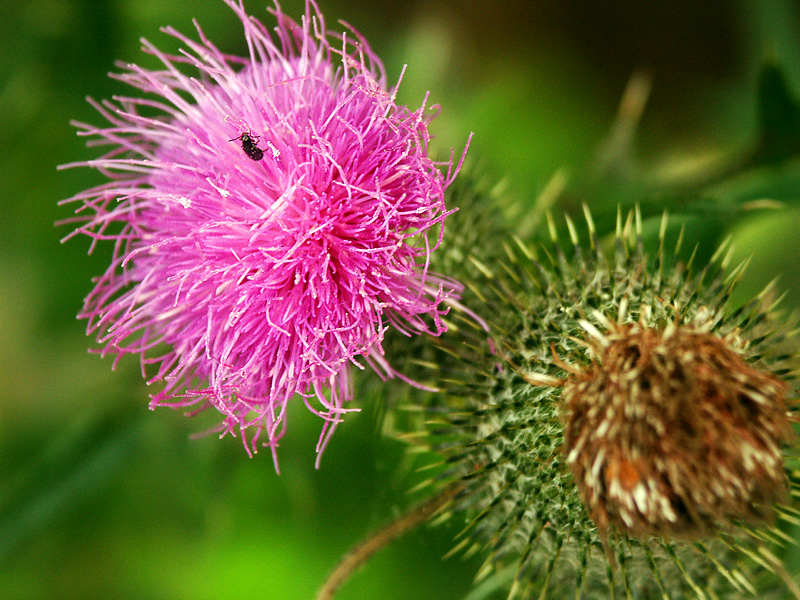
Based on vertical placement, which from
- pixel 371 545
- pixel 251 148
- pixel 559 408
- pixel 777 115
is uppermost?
pixel 777 115

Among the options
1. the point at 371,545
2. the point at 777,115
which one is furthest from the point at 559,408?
the point at 777,115

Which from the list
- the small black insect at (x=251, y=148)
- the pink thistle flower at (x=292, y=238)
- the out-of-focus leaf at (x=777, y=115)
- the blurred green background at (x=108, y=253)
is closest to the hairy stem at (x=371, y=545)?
the pink thistle flower at (x=292, y=238)

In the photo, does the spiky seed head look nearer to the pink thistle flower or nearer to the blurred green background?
the pink thistle flower

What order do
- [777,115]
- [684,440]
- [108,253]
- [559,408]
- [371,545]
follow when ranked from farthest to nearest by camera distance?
1. [108,253]
2. [777,115]
3. [371,545]
4. [559,408]
5. [684,440]

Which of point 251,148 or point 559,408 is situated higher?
point 251,148

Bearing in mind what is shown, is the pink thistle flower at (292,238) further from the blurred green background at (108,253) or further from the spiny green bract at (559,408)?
the blurred green background at (108,253)

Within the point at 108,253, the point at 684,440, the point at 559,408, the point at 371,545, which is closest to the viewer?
the point at 684,440

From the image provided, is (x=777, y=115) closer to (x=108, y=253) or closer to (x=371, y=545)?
(x=371, y=545)

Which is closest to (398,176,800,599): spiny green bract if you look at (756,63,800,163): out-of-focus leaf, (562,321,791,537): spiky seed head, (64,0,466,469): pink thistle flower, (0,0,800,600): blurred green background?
(562,321,791,537): spiky seed head
